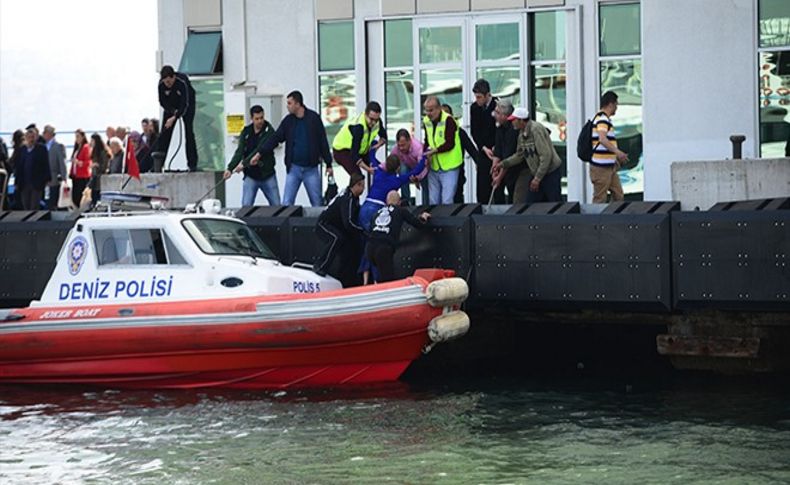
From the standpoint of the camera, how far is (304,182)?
22.6m

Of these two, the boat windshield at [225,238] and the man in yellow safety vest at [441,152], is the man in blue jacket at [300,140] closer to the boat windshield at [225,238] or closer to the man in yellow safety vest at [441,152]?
the man in yellow safety vest at [441,152]

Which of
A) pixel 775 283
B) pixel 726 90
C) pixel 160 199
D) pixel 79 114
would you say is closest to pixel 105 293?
pixel 160 199

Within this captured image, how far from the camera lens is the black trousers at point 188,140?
79.7 ft

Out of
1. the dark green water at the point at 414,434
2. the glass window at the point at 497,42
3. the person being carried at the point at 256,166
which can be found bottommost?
the dark green water at the point at 414,434

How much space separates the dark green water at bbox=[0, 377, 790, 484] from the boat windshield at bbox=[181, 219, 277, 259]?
1630 mm

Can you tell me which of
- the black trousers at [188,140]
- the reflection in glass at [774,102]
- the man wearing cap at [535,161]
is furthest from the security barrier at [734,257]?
the black trousers at [188,140]

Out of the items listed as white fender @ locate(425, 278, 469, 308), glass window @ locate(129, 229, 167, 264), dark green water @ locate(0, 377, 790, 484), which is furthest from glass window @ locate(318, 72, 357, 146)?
white fender @ locate(425, 278, 469, 308)

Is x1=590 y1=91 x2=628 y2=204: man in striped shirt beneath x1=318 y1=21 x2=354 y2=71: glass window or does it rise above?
beneath

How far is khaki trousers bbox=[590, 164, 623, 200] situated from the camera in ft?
68.9

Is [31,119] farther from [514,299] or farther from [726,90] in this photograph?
[514,299]

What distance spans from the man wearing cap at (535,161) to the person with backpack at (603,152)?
1.63 ft

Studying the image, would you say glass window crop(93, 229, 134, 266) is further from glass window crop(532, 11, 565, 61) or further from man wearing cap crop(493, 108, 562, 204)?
glass window crop(532, 11, 565, 61)

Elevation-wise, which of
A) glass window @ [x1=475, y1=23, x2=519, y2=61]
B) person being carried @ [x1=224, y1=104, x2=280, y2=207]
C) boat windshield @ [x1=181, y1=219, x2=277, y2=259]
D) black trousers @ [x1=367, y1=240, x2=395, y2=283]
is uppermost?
glass window @ [x1=475, y1=23, x2=519, y2=61]

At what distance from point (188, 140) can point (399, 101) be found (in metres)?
3.64
